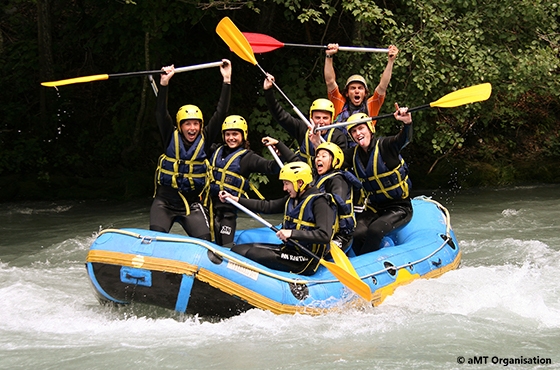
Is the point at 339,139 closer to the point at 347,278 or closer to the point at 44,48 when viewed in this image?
the point at 347,278

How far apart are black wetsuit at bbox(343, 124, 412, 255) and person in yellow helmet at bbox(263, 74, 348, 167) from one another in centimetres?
17

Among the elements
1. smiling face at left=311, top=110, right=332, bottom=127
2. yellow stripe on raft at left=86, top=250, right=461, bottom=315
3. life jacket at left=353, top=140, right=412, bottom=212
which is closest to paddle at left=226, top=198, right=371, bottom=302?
yellow stripe on raft at left=86, top=250, right=461, bottom=315

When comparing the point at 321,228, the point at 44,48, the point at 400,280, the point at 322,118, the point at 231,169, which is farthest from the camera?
the point at 44,48

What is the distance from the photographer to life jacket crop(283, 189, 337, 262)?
535 cm

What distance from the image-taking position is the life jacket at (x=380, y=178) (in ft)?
19.8

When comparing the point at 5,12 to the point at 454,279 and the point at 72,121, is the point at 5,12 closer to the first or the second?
the point at 72,121

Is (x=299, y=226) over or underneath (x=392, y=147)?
underneath

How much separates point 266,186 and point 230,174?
4696 mm

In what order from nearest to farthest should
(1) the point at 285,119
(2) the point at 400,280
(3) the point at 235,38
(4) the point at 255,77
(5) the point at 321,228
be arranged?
(5) the point at 321,228 → (2) the point at 400,280 → (1) the point at 285,119 → (3) the point at 235,38 → (4) the point at 255,77

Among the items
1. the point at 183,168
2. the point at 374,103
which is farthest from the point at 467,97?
the point at 183,168

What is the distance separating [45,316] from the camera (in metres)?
5.48

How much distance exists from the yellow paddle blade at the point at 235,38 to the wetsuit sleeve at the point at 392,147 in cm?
171

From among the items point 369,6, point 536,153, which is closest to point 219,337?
point 369,6

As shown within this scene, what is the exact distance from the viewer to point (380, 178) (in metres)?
6.07
